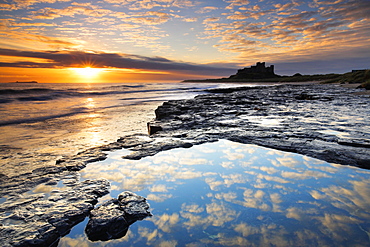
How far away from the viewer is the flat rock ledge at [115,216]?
62.4 inches

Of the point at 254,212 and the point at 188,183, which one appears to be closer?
the point at 254,212

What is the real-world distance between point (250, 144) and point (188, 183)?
1.83m

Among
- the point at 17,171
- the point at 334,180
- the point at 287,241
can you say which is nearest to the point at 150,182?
the point at 287,241

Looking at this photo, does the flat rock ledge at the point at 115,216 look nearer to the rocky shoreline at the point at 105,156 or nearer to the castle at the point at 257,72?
the rocky shoreline at the point at 105,156

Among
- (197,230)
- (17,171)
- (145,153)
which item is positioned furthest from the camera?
(145,153)

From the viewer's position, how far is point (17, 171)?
305 cm

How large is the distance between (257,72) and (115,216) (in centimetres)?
12722

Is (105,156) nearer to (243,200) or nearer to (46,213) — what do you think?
(46,213)

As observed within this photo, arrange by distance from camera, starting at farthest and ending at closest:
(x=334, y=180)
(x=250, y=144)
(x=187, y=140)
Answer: (x=187, y=140)
(x=250, y=144)
(x=334, y=180)

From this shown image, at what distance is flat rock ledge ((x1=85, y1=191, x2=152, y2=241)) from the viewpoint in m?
1.58

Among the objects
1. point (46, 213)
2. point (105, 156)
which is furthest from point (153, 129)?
point (46, 213)

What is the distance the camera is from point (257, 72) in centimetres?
11738

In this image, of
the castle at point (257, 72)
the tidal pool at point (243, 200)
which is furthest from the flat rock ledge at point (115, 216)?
the castle at point (257, 72)

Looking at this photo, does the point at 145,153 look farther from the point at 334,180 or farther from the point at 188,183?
the point at 334,180
